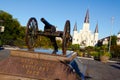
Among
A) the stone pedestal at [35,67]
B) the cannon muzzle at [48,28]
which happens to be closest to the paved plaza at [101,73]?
the cannon muzzle at [48,28]

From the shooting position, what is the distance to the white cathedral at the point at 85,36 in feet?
374

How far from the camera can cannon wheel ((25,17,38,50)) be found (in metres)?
12.1

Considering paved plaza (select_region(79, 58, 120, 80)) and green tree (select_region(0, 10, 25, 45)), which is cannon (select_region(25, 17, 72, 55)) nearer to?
paved plaza (select_region(79, 58, 120, 80))

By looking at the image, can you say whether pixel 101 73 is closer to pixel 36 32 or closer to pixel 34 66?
pixel 36 32

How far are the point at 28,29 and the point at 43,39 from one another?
29.5 meters

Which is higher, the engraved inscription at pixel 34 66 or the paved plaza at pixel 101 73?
the engraved inscription at pixel 34 66

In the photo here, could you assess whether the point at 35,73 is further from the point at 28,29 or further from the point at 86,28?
the point at 86,28

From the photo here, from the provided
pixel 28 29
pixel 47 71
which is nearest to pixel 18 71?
pixel 47 71

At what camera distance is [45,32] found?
12.8m

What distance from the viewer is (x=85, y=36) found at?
4493 inches

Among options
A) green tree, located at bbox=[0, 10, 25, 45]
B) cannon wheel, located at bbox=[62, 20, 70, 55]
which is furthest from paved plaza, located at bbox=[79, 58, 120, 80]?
green tree, located at bbox=[0, 10, 25, 45]

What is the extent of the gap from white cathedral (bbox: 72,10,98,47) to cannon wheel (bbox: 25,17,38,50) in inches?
3984

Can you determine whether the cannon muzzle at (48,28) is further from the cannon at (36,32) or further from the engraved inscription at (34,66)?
the engraved inscription at (34,66)

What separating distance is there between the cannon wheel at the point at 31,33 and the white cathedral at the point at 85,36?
101 m
